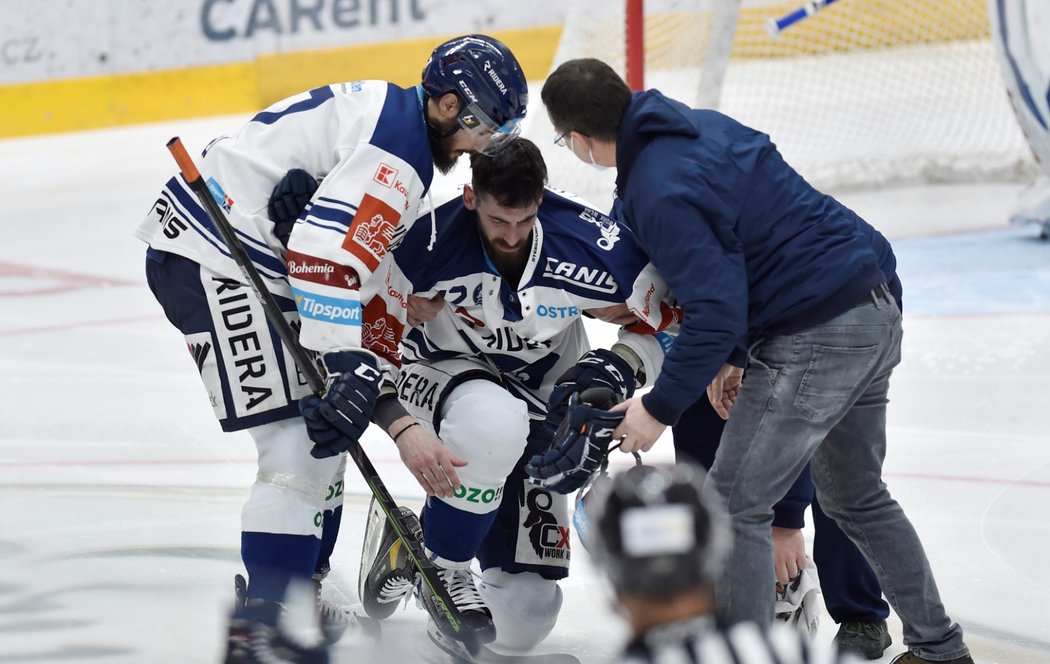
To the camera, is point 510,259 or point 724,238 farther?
point 510,259

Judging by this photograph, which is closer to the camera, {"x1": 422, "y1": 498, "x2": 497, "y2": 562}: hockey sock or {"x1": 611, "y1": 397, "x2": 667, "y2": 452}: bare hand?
{"x1": 611, "y1": 397, "x2": 667, "y2": 452}: bare hand

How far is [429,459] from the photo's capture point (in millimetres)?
2498

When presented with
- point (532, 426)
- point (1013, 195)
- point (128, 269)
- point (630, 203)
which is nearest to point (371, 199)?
point (630, 203)

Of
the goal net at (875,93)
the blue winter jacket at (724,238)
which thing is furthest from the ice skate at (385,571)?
the goal net at (875,93)

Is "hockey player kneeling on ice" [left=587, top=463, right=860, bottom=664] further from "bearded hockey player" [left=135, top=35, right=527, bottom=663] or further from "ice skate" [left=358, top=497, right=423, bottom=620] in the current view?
"ice skate" [left=358, top=497, right=423, bottom=620]

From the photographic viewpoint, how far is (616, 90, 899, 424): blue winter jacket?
2.16m

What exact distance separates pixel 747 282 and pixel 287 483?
0.89 meters

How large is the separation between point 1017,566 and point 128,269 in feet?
14.3

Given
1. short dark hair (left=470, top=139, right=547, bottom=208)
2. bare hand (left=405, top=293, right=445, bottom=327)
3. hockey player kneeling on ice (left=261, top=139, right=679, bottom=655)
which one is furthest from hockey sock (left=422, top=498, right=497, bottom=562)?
short dark hair (left=470, top=139, right=547, bottom=208)

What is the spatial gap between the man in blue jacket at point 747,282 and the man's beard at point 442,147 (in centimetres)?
21

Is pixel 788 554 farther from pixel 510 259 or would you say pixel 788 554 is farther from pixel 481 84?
pixel 481 84

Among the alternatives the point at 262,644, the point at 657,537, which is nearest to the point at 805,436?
the point at 262,644

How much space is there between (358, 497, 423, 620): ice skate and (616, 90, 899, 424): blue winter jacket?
774mm

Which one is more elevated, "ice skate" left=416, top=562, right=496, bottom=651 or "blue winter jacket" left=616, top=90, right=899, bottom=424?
"blue winter jacket" left=616, top=90, right=899, bottom=424
